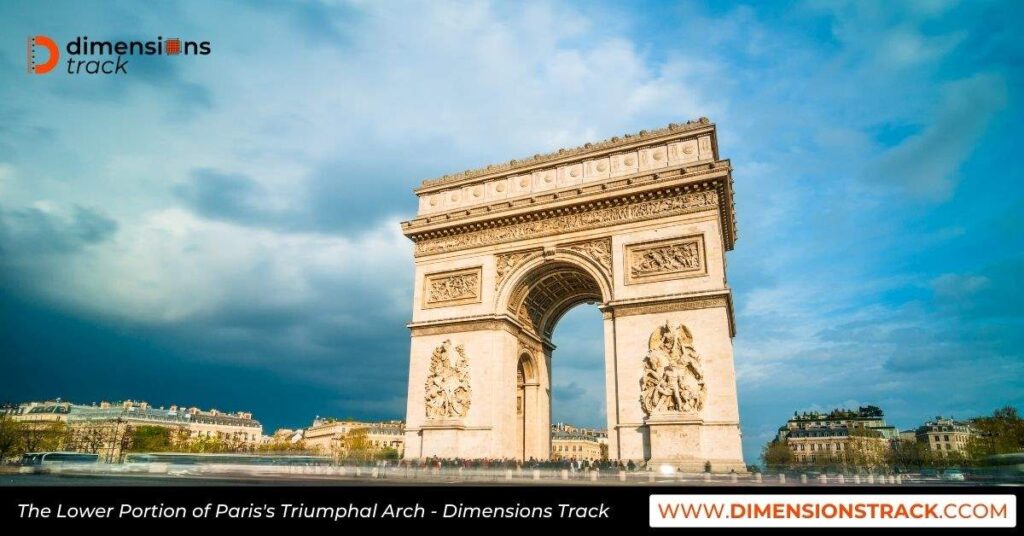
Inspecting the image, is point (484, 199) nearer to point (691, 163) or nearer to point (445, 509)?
point (691, 163)

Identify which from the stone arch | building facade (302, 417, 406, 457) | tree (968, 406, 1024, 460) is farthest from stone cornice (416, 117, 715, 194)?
building facade (302, 417, 406, 457)

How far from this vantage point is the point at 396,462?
18.5 m

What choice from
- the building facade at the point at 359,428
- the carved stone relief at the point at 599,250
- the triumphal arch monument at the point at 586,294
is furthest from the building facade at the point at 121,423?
the carved stone relief at the point at 599,250

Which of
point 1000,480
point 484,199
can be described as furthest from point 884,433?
point 484,199

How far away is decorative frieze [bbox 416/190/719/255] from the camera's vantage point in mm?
19016

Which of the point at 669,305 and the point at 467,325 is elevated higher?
the point at 669,305

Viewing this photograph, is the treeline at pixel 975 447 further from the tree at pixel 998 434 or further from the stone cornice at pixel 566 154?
the stone cornice at pixel 566 154

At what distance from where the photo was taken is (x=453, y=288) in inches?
874

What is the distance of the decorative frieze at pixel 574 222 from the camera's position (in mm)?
19016

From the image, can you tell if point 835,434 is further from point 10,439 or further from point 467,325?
point 10,439

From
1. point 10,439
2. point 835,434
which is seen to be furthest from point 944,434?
point 10,439

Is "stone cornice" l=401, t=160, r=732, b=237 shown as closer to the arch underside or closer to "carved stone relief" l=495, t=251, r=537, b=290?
"carved stone relief" l=495, t=251, r=537, b=290

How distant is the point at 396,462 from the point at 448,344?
458 centimetres

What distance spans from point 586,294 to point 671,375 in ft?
23.2
